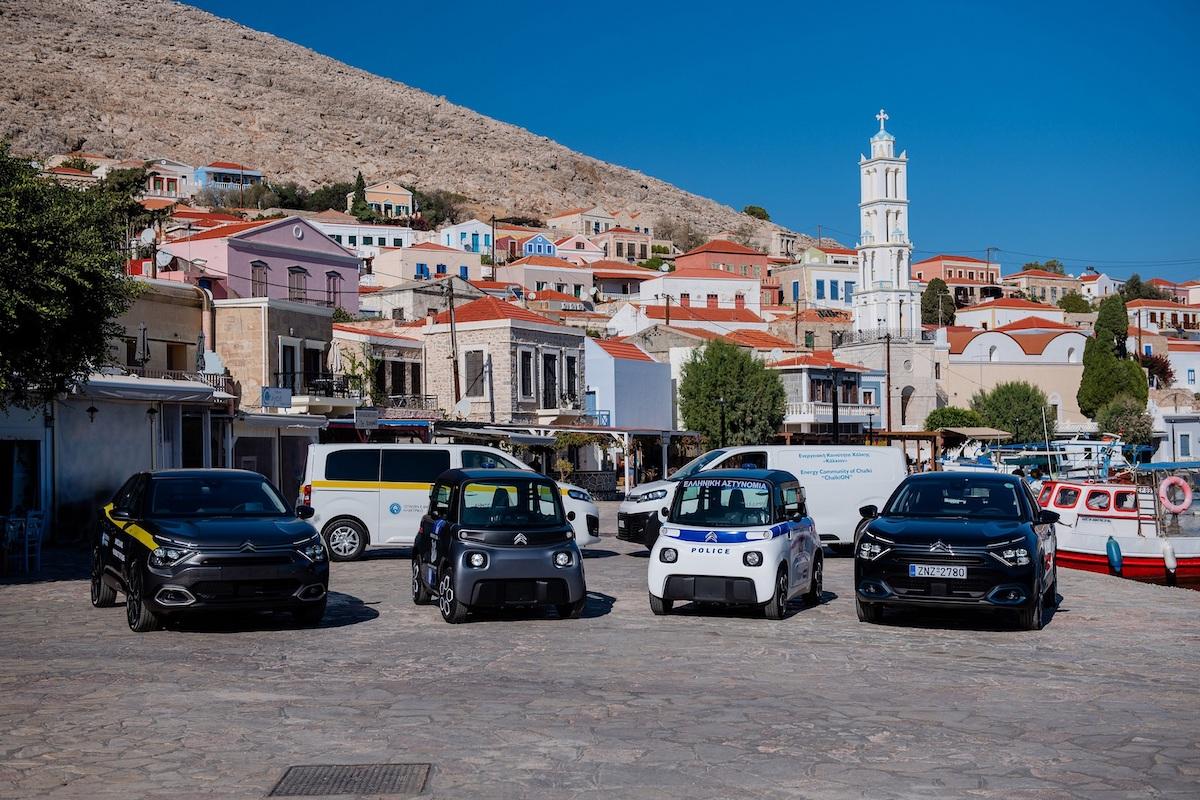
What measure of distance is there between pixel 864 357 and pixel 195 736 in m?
91.1

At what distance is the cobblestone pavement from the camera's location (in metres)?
7.94

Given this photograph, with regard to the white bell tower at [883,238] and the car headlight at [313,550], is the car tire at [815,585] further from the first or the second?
the white bell tower at [883,238]

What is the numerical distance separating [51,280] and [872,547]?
1304 cm

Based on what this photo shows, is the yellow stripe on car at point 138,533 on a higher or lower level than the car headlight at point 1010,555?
higher

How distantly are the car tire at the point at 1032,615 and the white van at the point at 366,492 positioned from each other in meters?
10.4

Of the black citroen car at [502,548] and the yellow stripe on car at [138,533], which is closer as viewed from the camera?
the yellow stripe on car at [138,533]

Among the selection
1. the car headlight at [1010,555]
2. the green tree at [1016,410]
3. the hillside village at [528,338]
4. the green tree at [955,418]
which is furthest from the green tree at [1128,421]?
the car headlight at [1010,555]

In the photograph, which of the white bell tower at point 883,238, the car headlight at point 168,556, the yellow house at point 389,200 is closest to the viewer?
the car headlight at point 168,556

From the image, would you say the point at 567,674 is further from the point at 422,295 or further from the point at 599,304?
the point at 599,304

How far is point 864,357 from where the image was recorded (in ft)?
318

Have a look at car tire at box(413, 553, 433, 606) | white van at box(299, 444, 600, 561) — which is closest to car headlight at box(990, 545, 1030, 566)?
car tire at box(413, 553, 433, 606)

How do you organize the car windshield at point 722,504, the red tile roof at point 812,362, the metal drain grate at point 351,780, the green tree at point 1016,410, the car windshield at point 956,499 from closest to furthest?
the metal drain grate at point 351,780 → the car windshield at point 956,499 → the car windshield at point 722,504 → the red tile roof at point 812,362 → the green tree at point 1016,410

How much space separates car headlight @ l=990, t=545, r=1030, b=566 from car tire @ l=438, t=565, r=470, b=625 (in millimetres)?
6117

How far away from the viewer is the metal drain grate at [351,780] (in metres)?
7.59
